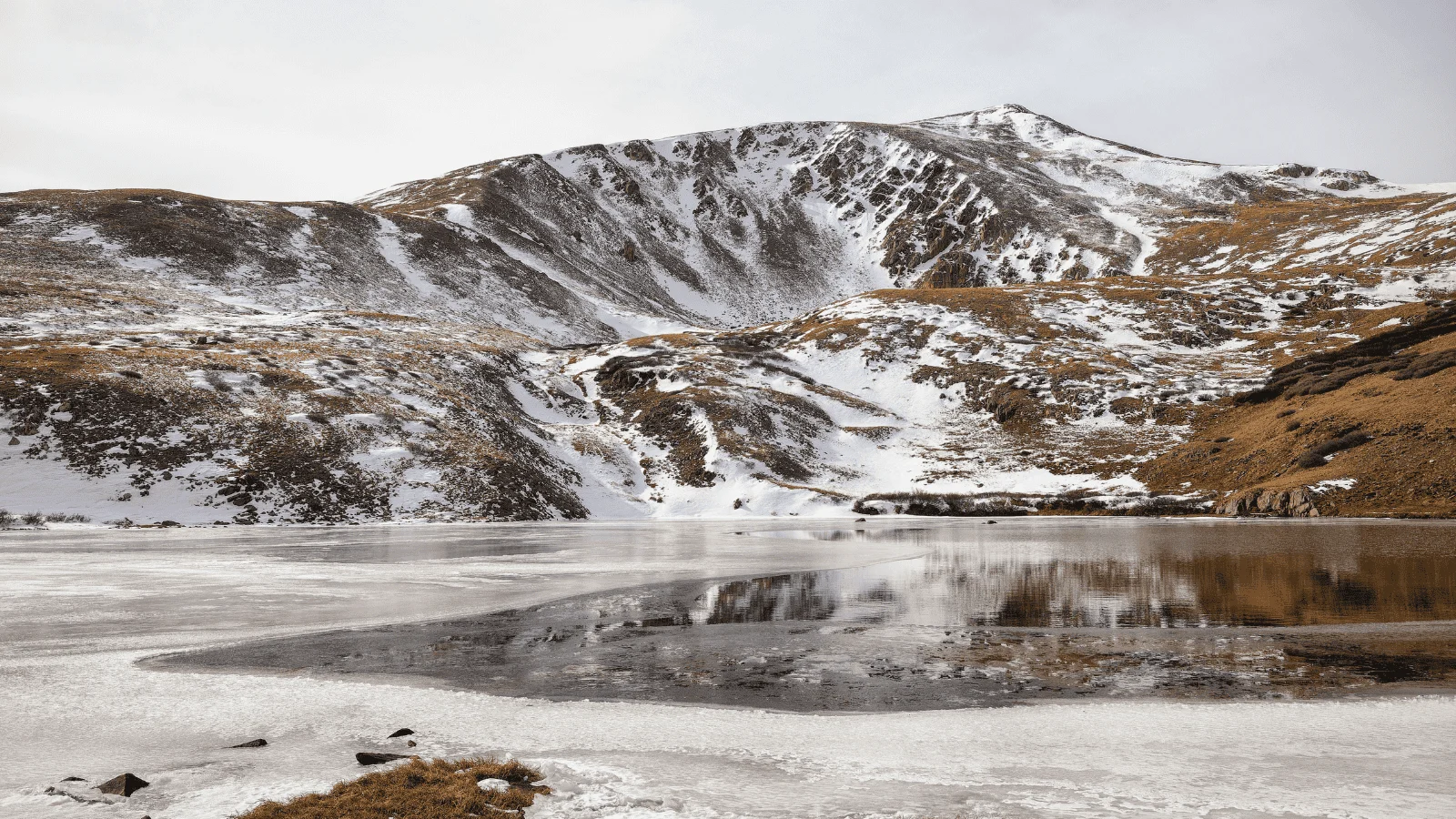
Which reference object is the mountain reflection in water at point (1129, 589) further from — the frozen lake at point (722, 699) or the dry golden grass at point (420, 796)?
the dry golden grass at point (420, 796)

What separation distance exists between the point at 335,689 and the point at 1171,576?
1922 cm

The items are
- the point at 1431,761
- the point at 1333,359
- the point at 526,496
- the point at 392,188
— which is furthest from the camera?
the point at 392,188

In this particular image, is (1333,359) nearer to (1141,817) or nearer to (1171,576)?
(1171,576)

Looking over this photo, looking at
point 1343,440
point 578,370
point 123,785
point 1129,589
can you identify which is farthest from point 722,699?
point 578,370

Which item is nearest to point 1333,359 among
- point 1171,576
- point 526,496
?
point 1171,576

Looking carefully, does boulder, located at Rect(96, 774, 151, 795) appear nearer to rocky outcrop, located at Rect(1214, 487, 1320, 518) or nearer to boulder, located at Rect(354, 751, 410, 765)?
boulder, located at Rect(354, 751, 410, 765)

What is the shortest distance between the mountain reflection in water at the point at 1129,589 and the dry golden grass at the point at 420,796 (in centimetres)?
825

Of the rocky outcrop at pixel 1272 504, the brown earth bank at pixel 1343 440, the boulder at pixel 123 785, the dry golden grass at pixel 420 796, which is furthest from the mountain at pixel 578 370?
the dry golden grass at pixel 420 796

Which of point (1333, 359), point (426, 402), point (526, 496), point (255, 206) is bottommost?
point (526, 496)

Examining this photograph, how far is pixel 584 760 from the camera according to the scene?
773 centimetres

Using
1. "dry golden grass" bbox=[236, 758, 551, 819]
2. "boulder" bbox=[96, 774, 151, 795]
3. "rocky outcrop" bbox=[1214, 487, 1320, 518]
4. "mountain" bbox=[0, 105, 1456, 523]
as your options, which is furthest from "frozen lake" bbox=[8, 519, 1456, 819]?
"mountain" bbox=[0, 105, 1456, 523]

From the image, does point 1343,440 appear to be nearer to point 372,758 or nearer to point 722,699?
point 722,699

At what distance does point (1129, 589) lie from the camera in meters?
18.5

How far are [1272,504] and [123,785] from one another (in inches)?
1895
